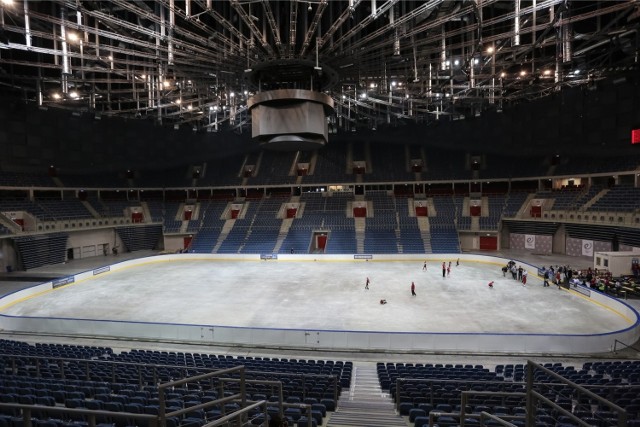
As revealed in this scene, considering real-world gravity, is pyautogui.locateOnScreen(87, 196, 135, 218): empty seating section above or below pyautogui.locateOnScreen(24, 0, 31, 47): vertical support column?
below

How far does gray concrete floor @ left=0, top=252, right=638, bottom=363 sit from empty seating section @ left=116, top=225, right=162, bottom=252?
38.7 ft

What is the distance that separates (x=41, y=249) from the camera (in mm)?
37250

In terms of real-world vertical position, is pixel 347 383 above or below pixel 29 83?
below

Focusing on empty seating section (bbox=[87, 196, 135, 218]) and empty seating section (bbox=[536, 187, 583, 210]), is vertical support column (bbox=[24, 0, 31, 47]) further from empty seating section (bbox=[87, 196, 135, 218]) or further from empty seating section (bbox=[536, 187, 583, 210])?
empty seating section (bbox=[536, 187, 583, 210])

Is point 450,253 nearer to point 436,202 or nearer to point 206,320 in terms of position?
point 436,202

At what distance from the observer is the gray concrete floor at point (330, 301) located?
1953cm

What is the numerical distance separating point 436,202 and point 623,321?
98.2 feet

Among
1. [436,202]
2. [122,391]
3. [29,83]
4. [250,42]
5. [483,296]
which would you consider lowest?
[483,296]

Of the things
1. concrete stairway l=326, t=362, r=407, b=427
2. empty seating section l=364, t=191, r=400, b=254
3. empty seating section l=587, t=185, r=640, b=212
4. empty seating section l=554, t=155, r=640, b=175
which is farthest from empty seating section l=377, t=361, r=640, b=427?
empty seating section l=554, t=155, r=640, b=175

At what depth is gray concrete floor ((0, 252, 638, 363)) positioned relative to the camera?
1953cm

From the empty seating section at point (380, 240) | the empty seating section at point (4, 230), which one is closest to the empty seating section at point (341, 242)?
the empty seating section at point (380, 240)

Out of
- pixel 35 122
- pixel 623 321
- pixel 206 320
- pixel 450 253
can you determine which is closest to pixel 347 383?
pixel 206 320

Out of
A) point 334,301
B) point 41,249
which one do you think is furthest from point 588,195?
point 41,249

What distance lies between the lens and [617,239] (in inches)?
1264
